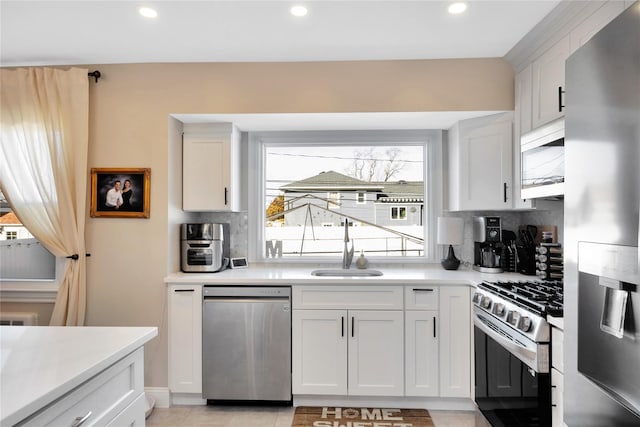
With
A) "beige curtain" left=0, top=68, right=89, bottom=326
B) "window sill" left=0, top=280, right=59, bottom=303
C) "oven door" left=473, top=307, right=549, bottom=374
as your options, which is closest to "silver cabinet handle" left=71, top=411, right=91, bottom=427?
"oven door" left=473, top=307, right=549, bottom=374

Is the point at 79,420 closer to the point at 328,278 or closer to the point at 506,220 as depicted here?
the point at 328,278

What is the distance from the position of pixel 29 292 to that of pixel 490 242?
11.7ft

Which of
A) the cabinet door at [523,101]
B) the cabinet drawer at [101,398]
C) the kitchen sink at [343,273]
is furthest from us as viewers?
the kitchen sink at [343,273]

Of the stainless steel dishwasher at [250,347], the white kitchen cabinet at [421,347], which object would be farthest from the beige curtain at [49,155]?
the white kitchen cabinet at [421,347]

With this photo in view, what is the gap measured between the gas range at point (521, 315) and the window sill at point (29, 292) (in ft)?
10.0

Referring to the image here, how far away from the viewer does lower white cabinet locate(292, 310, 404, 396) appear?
2.76 meters

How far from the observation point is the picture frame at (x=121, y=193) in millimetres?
2906

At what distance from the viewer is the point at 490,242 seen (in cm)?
303

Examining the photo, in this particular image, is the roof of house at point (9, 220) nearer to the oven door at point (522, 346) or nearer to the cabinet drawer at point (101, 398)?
the cabinet drawer at point (101, 398)

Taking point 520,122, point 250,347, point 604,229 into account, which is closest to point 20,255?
point 250,347

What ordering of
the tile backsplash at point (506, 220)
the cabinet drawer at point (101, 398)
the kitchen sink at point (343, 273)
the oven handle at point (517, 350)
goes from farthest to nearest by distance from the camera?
1. the kitchen sink at point (343, 273)
2. the tile backsplash at point (506, 220)
3. the oven handle at point (517, 350)
4. the cabinet drawer at point (101, 398)

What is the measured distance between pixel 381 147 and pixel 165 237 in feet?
6.41

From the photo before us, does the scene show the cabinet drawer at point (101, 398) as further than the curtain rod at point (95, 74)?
No

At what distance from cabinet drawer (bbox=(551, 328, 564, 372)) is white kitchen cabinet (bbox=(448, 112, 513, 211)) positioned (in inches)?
54.3
